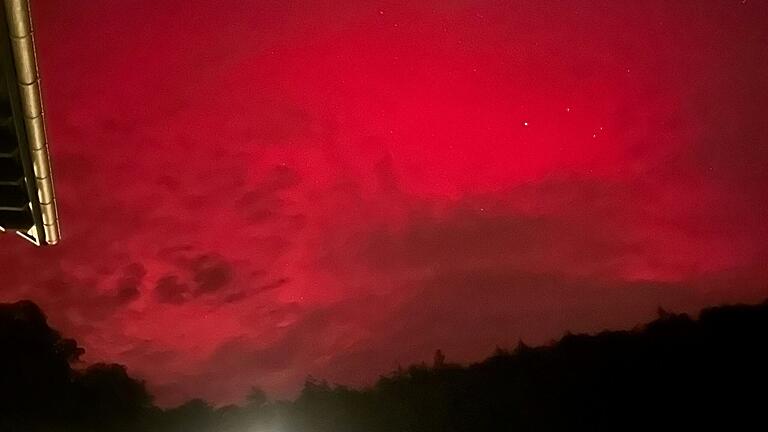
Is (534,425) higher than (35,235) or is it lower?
lower

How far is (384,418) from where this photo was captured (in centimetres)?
1551

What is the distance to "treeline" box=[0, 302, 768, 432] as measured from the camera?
48.4 feet

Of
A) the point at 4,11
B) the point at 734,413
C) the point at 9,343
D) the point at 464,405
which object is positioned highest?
the point at 9,343

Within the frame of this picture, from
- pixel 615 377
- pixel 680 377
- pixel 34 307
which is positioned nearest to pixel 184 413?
pixel 34 307

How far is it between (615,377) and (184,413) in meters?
8.12

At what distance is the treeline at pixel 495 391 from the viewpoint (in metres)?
14.8

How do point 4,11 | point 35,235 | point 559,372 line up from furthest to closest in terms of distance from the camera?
point 559,372 → point 35,235 → point 4,11

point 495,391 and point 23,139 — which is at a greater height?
point 23,139

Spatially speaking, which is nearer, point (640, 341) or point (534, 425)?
point (534, 425)

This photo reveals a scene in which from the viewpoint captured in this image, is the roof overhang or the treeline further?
the treeline

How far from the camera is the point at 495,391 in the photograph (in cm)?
1570

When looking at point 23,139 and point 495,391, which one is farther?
point 495,391

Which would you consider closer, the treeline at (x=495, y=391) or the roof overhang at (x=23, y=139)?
the roof overhang at (x=23, y=139)

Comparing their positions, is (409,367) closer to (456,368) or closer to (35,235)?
(456,368)
